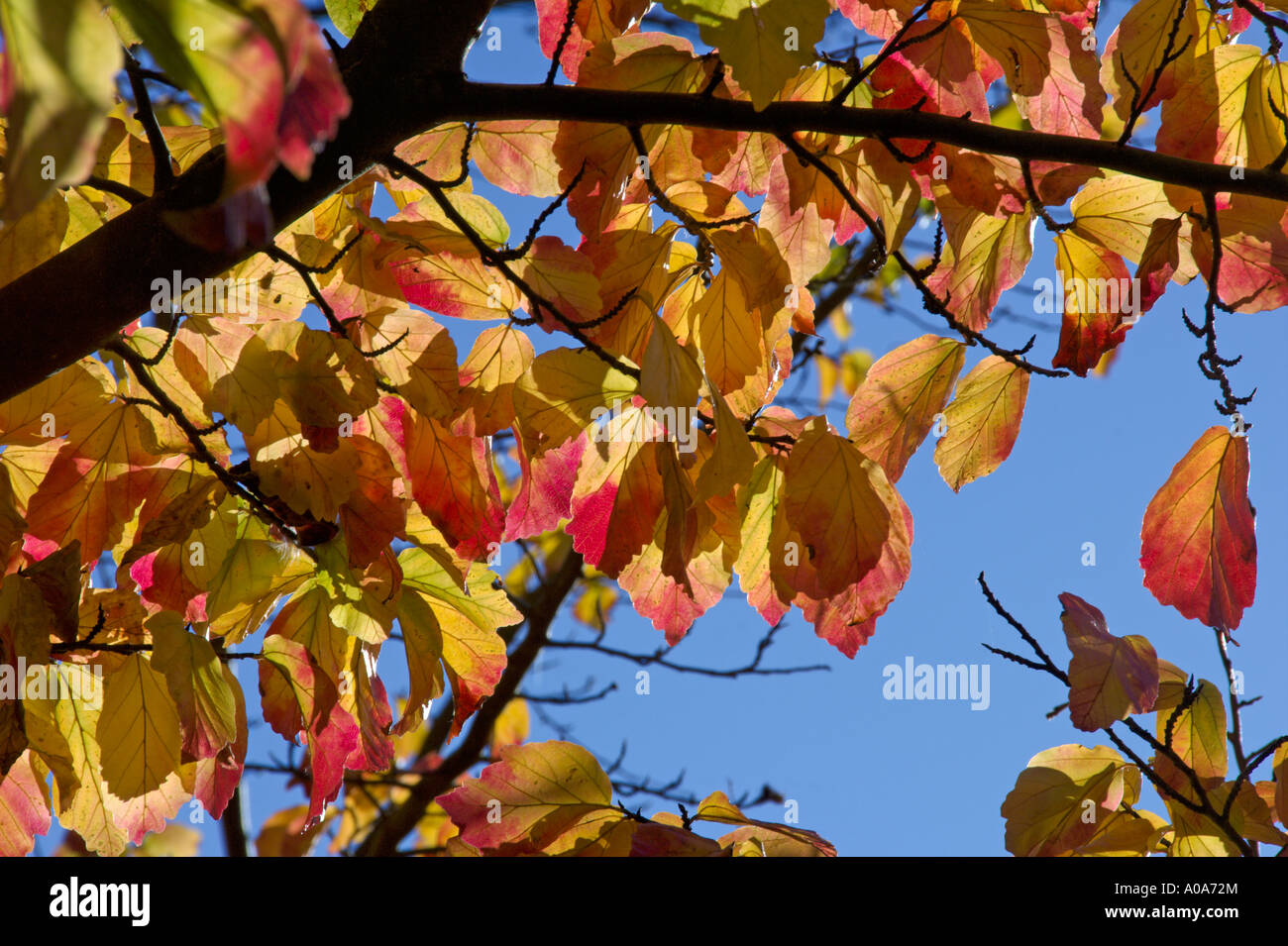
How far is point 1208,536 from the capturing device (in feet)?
4.83

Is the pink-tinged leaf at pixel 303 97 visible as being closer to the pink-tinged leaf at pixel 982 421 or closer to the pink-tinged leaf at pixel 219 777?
the pink-tinged leaf at pixel 219 777

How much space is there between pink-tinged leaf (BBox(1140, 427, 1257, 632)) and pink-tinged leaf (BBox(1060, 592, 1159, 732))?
10 cm

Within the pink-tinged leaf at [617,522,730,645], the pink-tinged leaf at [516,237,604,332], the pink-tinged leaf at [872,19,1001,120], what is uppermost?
the pink-tinged leaf at [872,19,1001,120]

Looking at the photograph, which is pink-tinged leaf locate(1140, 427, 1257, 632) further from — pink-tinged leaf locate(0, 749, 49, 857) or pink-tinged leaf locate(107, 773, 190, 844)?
pink-tinged leaf locate(0, 749, 49, 857)

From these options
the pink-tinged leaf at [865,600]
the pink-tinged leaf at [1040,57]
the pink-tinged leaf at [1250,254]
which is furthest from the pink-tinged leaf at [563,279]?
the pink-tinged leaf at [1250,254]

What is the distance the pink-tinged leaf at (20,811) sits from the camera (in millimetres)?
1469

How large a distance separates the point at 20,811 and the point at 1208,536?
1.87 meters

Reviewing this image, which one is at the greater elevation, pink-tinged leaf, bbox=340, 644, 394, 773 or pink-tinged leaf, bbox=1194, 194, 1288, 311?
pink-tinged leaf, bbox=1194, 194, 1288, 311

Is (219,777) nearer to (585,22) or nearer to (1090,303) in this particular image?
(585,22)

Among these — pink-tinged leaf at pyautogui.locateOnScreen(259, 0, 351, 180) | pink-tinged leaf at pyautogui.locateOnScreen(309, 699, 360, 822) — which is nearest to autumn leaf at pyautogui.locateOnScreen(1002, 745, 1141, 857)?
pink-tinged leaf at pyautogui.locateOnScreen(309, 699, 360, 822)

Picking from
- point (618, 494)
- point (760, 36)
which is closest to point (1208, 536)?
point (618, 494)

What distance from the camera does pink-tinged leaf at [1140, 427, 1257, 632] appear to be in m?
1.46
